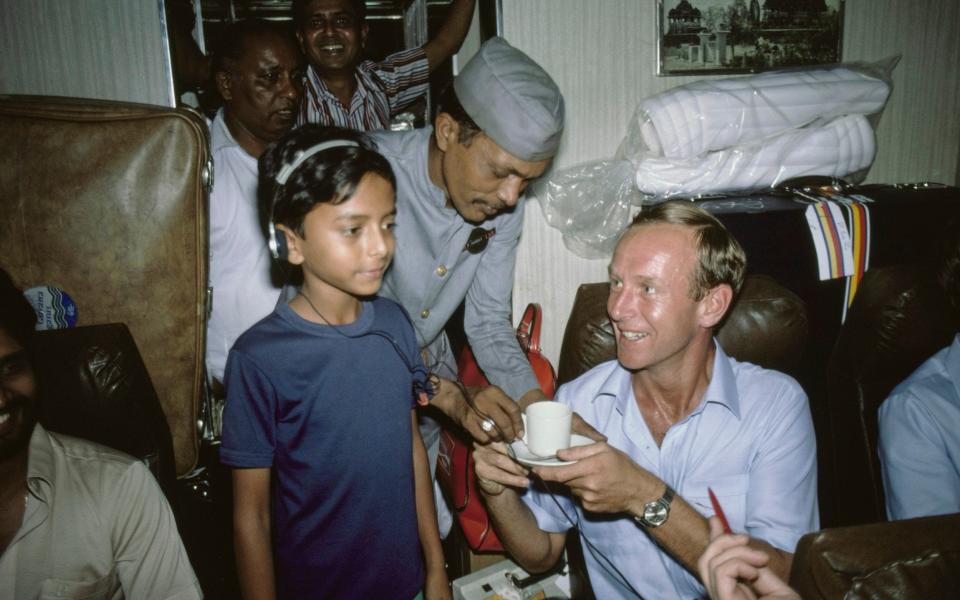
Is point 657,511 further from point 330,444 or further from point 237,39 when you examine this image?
point 237,39

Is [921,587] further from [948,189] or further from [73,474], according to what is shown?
[948,189]

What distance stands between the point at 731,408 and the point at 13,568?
2.05 m

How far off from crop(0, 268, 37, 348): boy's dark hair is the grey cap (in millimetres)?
1409

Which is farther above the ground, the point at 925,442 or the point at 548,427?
the point at 548,427

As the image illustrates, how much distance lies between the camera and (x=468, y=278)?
2186 mm

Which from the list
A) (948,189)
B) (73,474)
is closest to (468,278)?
(73,474)

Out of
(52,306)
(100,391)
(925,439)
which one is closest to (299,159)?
(100,391)

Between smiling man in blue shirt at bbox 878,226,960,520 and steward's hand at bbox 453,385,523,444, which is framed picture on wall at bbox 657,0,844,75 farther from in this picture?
steward's hand at bbox 453,385,523,444

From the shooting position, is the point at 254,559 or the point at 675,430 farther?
the point at 675,430

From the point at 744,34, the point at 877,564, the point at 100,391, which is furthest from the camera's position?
the point at 744,34

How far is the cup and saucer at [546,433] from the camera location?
1.27m

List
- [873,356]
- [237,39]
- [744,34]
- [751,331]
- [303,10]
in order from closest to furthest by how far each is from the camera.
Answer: [873,356] < [751,331] < [237,39] < [303,10] < [744,34]

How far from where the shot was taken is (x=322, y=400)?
143 cm

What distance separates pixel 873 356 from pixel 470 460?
1666 mm
